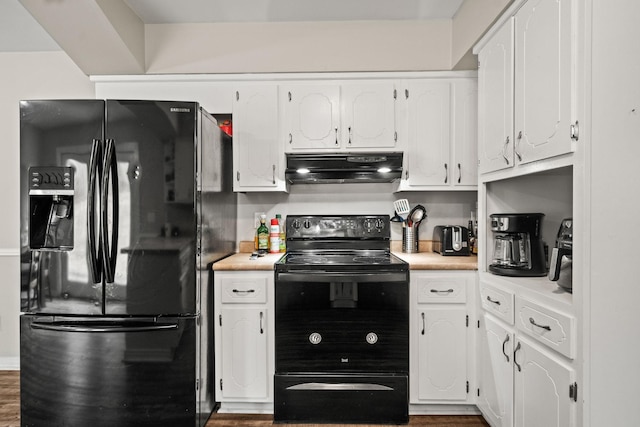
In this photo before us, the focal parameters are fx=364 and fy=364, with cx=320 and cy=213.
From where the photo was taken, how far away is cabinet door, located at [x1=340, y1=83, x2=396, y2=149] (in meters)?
2.53

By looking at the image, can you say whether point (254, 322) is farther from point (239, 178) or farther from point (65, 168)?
point (65, 168)

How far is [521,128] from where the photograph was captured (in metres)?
1.64

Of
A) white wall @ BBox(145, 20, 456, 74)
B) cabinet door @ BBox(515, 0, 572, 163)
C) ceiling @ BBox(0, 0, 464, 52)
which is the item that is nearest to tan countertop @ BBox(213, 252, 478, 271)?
cabinet door @ BBox(515, 0, 572, 163)

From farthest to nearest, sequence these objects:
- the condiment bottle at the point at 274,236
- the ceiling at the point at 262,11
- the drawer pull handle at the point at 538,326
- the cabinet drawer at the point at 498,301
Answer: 1. the condiment bottle at the point at 274,236
2. the ceiling at the point at 262,11
3. the cabinet drawer at the point at 498,301
4. the drawer pull handle at the point at 538,326

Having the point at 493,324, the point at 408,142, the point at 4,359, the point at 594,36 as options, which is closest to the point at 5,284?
the point at 4,359

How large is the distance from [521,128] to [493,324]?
101cm

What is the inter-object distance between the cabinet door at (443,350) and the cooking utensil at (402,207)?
794mm

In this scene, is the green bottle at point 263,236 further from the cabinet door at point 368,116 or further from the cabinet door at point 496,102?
the cabinet door at point 496,102

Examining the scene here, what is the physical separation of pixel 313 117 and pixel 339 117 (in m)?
0.18

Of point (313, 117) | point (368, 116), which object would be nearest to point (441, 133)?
point (368, 116)

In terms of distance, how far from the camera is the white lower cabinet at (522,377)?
1333 mm

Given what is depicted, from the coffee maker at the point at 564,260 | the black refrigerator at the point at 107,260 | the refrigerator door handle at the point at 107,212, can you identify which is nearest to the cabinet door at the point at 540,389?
the coffee maker at the point at 564,260

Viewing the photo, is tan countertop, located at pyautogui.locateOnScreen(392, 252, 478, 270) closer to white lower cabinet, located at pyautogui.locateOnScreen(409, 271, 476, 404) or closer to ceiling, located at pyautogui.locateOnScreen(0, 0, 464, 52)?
white lower cabinet, located at pyautogui.locateOnScreen(409, 271, 476, 404)

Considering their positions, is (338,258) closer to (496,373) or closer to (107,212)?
(496,373)
